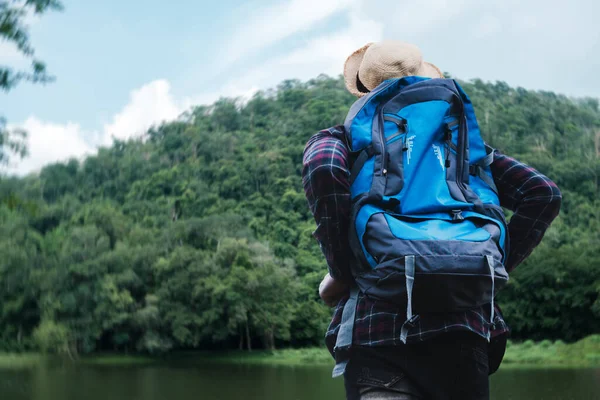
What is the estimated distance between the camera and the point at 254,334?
36375 mm

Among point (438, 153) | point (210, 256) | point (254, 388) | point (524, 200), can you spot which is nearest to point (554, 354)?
point (254, 388)

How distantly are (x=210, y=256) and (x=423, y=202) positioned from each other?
36.1 meters

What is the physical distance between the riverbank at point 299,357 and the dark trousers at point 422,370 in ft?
78.1

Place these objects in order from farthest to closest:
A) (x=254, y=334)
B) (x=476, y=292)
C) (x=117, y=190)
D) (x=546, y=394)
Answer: (x=117, y=190), (x=254, y=334), (x=546, y=394), (x=476, y=292)

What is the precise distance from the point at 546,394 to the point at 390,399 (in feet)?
36.3

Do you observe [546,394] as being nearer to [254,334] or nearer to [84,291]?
[254,334]

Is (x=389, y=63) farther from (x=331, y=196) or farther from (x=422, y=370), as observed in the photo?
(x=422, y=370)

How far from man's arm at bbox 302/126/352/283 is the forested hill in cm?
1791

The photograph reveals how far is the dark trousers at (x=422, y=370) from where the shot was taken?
1.10 metres

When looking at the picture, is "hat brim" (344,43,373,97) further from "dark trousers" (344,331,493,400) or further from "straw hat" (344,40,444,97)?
"dark trousers" (344,331,493,400)

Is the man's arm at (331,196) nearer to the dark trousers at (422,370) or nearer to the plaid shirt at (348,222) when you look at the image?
the plaid shirt at (348,222)

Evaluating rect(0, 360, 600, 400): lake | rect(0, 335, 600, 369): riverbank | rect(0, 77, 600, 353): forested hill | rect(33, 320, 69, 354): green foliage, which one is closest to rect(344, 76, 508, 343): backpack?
rect(0, 360, 600, 400): lake

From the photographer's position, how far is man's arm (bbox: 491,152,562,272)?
1.33 m

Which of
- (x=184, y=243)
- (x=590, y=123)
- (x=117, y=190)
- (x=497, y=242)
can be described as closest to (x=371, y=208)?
(x=497, y=242)
